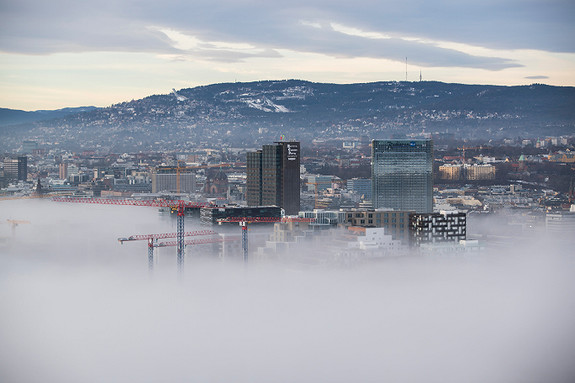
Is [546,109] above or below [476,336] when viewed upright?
above

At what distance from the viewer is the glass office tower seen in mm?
24156

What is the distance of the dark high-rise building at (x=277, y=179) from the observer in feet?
80.0

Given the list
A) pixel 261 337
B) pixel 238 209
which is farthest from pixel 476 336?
pixel 238 209

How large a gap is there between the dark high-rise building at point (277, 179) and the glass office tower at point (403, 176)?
73.5 inches

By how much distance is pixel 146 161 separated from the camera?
4203cm

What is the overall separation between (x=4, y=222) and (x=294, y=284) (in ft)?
32.6

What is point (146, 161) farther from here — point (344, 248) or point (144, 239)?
point (344, 248)

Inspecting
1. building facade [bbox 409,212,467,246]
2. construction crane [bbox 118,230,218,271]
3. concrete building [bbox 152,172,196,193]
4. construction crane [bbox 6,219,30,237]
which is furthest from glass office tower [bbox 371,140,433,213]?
concrete building [bbox 152,172,196,193]

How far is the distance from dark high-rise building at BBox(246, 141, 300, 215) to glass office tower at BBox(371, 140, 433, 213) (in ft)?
6.12

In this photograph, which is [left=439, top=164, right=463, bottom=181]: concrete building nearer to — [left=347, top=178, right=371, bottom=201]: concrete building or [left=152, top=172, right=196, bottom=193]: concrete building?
[left=347, top=178, right=371, bottom=201]: concrete building

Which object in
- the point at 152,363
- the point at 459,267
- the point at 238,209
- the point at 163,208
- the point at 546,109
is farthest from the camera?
the point at 546,109

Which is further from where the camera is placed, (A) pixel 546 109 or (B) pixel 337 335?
(A) pixel 546 109

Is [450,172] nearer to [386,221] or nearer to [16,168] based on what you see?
[16,168]

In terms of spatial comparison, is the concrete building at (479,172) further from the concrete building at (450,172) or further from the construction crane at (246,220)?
the construction crane at (246,220)
